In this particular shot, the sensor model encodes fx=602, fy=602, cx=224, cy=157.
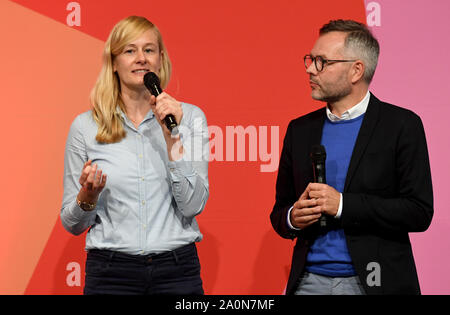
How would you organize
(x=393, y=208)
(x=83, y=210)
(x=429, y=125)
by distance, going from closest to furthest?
(x=393, y=208), (x=83, y=210), (x=429, y=125)

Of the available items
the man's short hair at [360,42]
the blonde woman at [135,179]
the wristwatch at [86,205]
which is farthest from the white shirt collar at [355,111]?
the wristwatch at [86,205]

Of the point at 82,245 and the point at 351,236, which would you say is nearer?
the point at 351,236

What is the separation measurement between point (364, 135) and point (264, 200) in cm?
114

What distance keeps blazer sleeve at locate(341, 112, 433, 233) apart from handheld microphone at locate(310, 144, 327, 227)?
0.08 metres

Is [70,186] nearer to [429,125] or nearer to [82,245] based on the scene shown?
[82,245]

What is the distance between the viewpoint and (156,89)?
2.41m

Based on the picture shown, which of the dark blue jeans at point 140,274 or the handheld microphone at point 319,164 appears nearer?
the handheld microphone at point 319,164

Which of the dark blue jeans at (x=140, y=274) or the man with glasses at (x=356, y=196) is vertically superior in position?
the man with glasses at (x=356, y=196)

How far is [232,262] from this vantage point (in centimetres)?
346

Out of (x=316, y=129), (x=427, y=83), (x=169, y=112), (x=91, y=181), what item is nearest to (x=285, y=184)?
(x=316, y=129)

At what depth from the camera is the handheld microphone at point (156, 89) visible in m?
2.33

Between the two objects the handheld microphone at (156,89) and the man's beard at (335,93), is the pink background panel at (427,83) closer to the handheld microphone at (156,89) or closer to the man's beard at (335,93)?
the man's beard at (335,93)

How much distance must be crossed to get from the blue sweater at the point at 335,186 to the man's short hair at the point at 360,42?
0.25m
